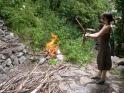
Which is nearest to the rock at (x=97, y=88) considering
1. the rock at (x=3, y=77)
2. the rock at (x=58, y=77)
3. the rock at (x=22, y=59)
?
the rock at (x=58, y=77)

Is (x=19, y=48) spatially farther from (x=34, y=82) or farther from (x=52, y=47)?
(x=34, y=82)

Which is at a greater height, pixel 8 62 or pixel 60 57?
pixel 8 62

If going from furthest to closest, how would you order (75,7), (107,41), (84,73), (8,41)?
(75,7) → (8,41) → (84,73) → (107,41)

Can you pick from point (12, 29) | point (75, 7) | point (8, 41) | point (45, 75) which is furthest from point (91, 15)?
point (45, 75)

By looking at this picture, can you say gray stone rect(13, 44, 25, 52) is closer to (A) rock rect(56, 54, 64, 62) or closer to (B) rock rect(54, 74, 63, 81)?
(A) rock rect(56, 54, 64, 62)

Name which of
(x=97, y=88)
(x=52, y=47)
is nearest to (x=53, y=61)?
(x=52, y=47)

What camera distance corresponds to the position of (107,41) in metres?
8.46

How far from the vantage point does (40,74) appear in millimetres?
8844

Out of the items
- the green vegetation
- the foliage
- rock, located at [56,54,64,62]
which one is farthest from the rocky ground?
the green vegetation

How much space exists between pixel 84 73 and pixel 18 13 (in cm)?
428

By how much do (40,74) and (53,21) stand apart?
464 cm

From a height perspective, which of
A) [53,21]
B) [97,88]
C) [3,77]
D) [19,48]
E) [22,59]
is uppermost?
[53,21]

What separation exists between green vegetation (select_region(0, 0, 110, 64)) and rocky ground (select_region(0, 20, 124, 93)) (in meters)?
0.70

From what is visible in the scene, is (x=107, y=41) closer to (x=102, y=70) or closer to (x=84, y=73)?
(x=102, y=70)
